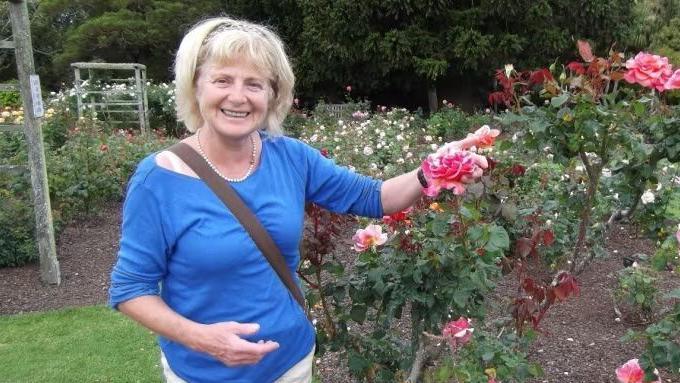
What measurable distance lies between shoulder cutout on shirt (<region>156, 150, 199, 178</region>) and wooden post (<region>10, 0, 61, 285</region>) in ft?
11.0

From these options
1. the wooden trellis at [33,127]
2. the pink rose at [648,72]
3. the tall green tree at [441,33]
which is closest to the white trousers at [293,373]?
the pink rose at [648,72]

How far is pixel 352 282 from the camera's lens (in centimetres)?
219

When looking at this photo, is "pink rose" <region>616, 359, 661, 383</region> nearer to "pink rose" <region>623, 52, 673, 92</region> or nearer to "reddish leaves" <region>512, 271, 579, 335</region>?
"reddish leaves" <region>512, 271, 579, 335</region>

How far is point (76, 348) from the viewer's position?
3.88 meters

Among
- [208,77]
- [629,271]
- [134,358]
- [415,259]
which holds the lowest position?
[134,358]

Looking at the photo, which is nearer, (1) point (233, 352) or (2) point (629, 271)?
(1) point (233, 352)

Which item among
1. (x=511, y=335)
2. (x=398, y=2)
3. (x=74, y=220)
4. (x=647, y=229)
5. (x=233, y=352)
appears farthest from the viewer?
(x=398, y=2)

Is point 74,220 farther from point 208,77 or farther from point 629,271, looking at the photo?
point 208,77

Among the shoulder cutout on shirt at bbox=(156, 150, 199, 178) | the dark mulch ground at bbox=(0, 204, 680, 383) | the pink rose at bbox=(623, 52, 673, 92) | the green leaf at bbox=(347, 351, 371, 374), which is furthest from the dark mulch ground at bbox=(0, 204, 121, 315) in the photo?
the pink rose at bbox=(623, 52, 673, 92)

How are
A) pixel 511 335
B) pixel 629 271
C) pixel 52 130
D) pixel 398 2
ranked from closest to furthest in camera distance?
pixel 511 335, pixel 629 271, pixel 52 130, pixel 398 2

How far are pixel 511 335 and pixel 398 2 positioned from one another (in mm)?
10549

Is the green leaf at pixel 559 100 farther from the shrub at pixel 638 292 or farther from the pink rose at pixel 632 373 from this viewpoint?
the shrub at pixel 638 292

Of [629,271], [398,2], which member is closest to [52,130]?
[398,2]

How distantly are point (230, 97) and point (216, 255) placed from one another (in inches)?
13.9
